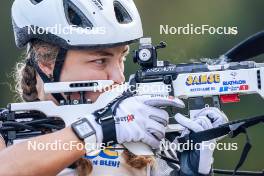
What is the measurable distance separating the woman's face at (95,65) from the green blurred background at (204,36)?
3750mm

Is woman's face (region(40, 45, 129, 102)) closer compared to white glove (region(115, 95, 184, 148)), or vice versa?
white glove (region(115, 95, 184, 148))

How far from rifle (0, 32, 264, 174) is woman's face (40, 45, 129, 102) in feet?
0.30

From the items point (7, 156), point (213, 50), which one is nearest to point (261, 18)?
point (213, 50)

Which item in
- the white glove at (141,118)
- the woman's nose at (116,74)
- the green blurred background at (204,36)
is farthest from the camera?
the green blurred background at (204,36)

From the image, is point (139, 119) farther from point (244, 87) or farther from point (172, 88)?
point (244, 87)

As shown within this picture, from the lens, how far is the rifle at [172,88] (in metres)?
3.18

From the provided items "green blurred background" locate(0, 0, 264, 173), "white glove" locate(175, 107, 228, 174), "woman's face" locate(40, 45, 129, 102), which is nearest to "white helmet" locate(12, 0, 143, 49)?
"woman's face" locate(40, 45, 129, 102)

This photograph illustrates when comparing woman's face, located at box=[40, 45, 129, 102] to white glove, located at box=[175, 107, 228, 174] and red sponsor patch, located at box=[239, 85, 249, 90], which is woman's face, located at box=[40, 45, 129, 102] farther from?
red sponsor patch, located at box=[239, 85, 249, 90]

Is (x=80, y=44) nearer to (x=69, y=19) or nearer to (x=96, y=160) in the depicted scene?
(x=69, y=19)

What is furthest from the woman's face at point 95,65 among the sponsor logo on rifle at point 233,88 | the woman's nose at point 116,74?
the sponsor logo on rifle at point 233,88

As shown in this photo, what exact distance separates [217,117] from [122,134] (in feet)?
1.30

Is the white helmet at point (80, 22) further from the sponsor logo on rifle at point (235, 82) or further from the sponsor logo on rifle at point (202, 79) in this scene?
the sponsor logo on rifle at point (235, 82)

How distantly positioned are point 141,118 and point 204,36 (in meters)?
5.24

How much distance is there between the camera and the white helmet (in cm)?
348
